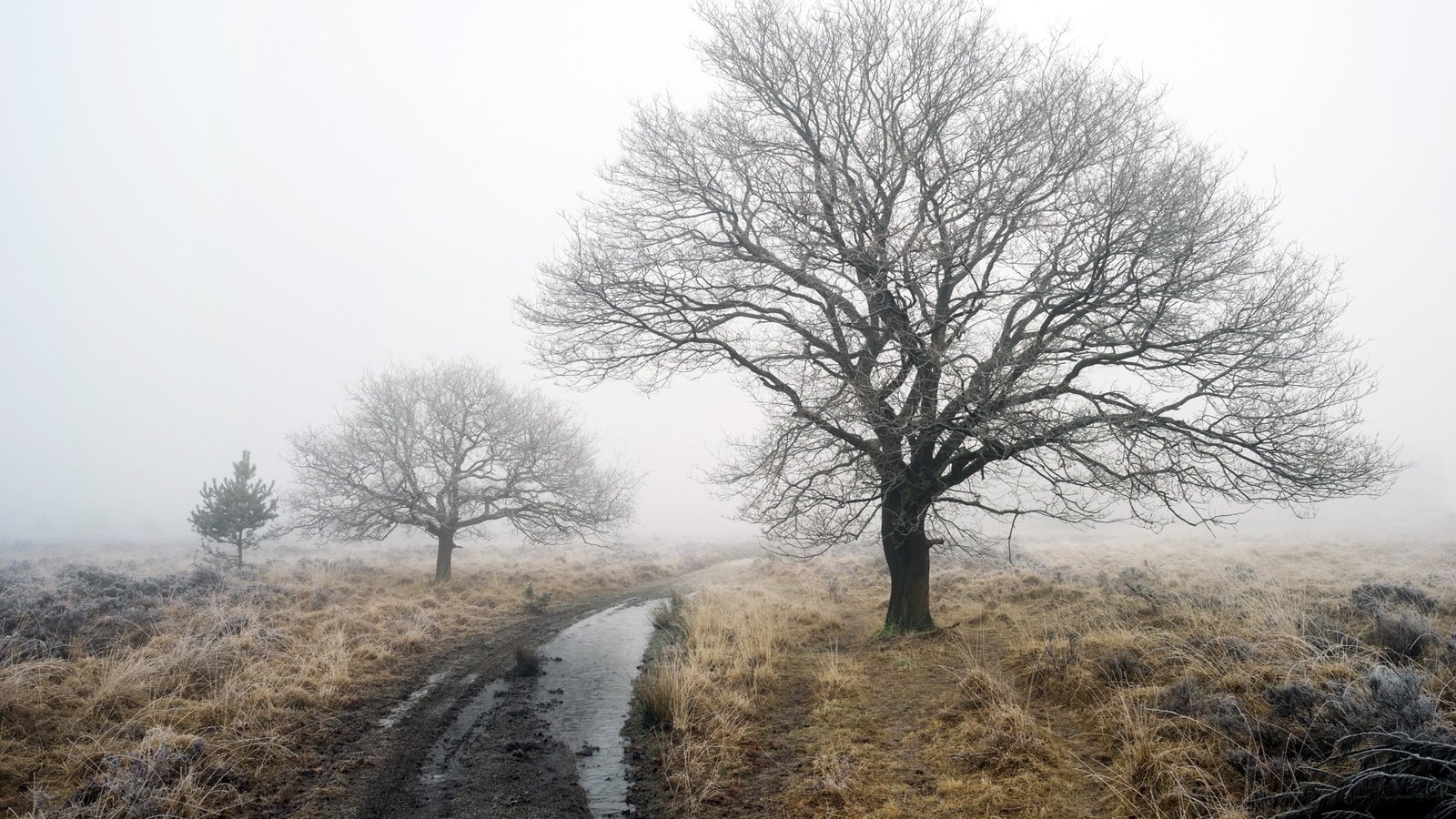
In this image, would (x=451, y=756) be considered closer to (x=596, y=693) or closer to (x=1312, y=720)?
(x=596, y=693)

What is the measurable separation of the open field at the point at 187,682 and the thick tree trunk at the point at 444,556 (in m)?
4.59

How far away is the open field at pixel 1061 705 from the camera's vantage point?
13.9ft

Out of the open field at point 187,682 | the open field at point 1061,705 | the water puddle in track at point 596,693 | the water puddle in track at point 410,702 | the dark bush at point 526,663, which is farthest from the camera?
the dark bush at point 526,663

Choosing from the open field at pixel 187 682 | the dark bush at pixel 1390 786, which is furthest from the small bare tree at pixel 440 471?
the dark bush at pixel 1390 786

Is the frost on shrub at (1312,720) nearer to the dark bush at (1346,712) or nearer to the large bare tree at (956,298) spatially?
the dark bush at (1346,712)

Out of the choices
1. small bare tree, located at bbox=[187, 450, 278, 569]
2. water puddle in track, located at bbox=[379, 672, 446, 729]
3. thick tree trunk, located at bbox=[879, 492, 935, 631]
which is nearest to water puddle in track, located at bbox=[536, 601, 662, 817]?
water puddle in track, located at bbox=[379, 672, 446, 729]

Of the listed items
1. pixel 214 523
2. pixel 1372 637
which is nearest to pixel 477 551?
pixel 214 523

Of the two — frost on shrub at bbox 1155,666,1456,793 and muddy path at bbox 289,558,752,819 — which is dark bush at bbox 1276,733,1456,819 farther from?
muddy path at bbox 289,558,752,819

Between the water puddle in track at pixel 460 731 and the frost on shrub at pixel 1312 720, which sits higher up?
the frost on shrub at pixel 1312 720

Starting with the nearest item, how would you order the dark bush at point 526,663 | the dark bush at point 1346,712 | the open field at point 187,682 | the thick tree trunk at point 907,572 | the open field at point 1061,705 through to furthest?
the dark bush at point 1346,712 → the open field at point 1061,705 → the open field at point 187,682 → the thick tree trunk at point 907,572 → the dark bush at point 526,663

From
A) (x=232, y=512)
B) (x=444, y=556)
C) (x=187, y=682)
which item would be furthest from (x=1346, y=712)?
(x=232, y=512)

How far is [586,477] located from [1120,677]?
59.0 feet

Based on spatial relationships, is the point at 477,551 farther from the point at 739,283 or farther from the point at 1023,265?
the point at 1023,265

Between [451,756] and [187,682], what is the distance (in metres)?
3.59
